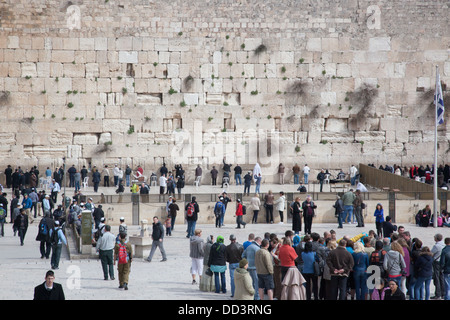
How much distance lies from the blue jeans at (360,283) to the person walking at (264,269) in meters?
1.37

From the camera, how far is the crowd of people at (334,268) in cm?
1172

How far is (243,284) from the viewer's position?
11461 millimetres

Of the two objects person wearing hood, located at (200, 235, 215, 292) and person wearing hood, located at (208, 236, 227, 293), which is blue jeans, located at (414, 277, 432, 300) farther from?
person wearing hood, located at (200, 235, 215, 292)

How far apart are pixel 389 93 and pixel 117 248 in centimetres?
2087

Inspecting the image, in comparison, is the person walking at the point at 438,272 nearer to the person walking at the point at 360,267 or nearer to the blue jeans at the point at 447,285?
the blue jeans at the point at 447,285

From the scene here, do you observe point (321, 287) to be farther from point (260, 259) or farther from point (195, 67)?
point (195, 67)

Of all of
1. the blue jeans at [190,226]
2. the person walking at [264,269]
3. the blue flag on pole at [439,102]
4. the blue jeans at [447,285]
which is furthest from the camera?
the blue flag on pole at [439,102]

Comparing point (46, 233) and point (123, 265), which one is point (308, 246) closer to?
point (123, 265)

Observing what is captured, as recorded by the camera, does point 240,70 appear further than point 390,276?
Yes

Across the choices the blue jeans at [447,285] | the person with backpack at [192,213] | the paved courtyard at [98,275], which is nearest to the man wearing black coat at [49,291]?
the paved courtyard at [98,275]

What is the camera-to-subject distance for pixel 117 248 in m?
13.8

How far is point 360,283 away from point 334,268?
0.59 meters
